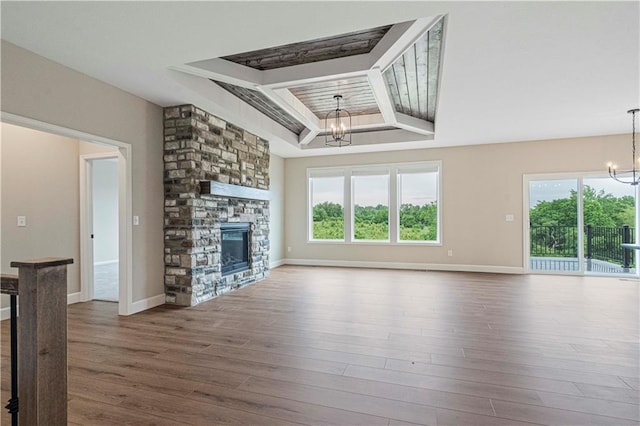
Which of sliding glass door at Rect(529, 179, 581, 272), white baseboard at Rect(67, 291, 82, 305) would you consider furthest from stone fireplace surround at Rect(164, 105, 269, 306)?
sliding glass door at Rect(529, 179, 581, 272)

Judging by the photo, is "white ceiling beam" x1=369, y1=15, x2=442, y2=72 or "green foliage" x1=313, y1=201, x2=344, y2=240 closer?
"white ceiling beam" x1=369, y1=15, x2=442, y2=72

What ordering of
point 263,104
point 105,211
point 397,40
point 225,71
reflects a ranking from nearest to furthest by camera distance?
point 397,40 < point 225,71 < point 263,104 < point 105,211

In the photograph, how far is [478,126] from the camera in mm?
5836

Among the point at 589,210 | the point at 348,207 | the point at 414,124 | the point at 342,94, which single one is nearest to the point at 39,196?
the point at 342,94

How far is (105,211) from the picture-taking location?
9438mm

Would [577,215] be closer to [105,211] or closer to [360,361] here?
[360,361]

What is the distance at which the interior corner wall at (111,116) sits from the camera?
3061 millimetres

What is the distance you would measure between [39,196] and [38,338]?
13.0 ft

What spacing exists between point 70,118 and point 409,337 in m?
4.11

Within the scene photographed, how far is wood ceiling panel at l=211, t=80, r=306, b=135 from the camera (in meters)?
4.78

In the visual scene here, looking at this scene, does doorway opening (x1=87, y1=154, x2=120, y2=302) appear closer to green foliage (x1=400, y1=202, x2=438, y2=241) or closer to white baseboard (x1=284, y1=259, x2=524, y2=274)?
white baseboard (x1=284, y1=259, x2=524, y2=274)

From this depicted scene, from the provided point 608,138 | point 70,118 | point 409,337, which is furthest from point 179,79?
point 608,138

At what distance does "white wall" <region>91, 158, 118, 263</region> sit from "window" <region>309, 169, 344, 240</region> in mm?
5404

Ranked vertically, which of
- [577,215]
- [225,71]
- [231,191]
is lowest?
[577,215]
